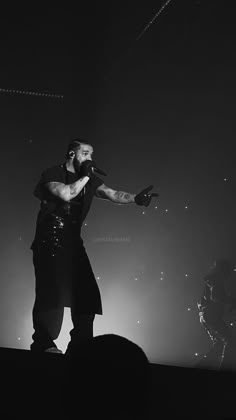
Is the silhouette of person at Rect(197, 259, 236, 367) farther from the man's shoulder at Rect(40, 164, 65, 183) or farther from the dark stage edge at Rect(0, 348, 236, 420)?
the dark stage edge at Rect(0, 348, 236, 420)

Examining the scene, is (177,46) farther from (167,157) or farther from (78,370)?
(78,370)

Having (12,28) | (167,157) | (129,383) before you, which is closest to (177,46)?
(167,157)

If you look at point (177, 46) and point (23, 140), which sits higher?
point (177, 46)

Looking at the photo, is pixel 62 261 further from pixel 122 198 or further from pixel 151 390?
pixel 151 390

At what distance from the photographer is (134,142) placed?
6797mm

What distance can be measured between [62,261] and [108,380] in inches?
98.7

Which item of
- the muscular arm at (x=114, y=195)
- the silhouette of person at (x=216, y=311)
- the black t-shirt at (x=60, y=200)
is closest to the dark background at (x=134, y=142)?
the silhouette of person at (x=216, y=311)

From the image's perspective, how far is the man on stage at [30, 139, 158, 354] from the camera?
3.55 metres

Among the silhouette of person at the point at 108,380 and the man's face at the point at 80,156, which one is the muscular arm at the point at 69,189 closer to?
the man's face at the point at 80,156

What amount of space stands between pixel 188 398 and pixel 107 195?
2.32 m

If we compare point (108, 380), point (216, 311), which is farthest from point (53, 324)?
point (216, 311)

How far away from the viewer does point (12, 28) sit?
6.41 m

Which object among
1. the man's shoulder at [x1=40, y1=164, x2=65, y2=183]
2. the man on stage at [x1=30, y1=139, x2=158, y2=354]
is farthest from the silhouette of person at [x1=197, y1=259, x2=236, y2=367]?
the man's shoulder at [x1=40, y1=164, x2=65, y2=183]

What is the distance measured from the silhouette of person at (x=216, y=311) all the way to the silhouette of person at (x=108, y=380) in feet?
16.2
